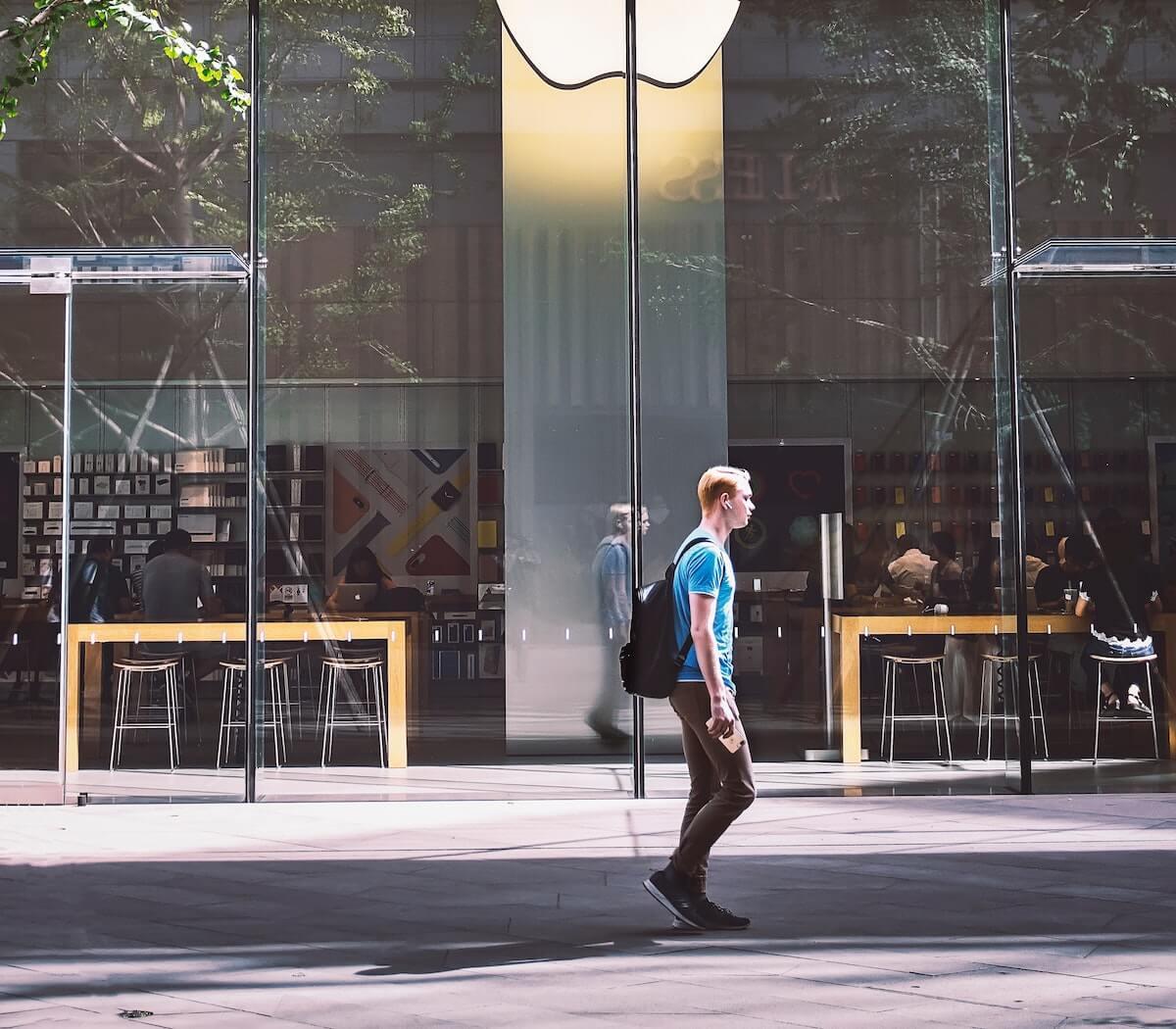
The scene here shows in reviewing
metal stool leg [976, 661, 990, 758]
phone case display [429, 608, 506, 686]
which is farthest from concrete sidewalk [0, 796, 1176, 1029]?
phone case display [429, 608, 506, 686]

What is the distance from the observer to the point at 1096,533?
31.3 ft

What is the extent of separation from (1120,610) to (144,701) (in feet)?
19.7

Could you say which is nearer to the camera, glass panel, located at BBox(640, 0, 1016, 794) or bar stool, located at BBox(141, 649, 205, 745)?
bar stool, located at BBox(141, 649, 205, 745)

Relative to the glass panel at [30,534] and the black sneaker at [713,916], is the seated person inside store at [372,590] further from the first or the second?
the black sneaker at [713,916]

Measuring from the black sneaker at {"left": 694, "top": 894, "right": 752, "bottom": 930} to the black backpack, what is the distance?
0.73m

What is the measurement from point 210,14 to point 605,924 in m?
6.24

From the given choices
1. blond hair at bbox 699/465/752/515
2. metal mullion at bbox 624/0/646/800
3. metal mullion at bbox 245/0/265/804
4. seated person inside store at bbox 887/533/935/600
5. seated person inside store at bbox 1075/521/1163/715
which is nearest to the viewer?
blond hair at bbox 699/465/752/515

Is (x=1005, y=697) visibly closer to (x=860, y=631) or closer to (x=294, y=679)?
(x=860, y=631)

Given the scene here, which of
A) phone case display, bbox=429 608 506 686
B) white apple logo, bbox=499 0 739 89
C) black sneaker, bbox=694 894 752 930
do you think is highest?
white apple logo, bbox=499 0 739 89

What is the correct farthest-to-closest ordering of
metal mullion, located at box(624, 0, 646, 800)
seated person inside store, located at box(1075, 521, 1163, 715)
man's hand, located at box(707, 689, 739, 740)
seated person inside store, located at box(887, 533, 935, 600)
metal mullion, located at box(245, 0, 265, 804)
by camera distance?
seated person inside store, located at box(1075, 521, 1163, 715) < seated person inside store, located at box(887, 533, 935, 600) < metal mullion, located at box(624, 0, 646, 800) < metal mullion, located at box(245, 0, 265, 804) < man's hand, located at box(707, 689, 739, 740)

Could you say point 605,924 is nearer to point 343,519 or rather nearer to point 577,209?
point 343,519

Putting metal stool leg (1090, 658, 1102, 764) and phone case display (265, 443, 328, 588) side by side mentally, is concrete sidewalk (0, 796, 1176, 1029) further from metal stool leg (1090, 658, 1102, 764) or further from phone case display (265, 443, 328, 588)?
phone case display (265, 443, 328, 588)

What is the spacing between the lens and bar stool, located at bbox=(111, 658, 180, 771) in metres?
9.12

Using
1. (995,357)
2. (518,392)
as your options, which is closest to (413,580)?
(518,392)
